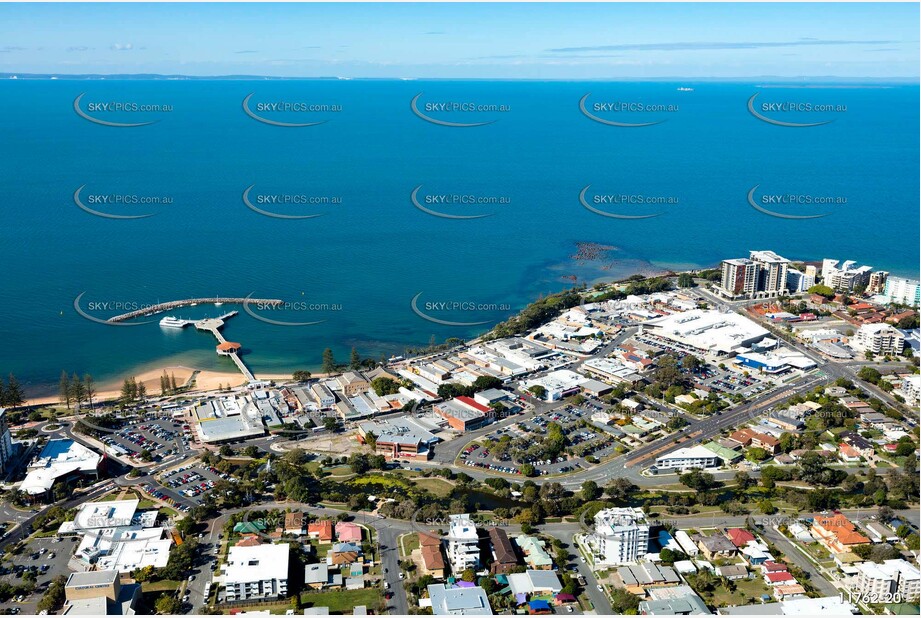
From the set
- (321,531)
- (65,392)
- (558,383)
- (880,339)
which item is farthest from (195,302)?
(880,339)

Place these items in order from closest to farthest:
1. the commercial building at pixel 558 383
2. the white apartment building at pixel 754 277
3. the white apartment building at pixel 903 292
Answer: the commercial building at pixel 558 383 < the white apartment building at pixel 903 292 < the white apartment building at pixel 754 277

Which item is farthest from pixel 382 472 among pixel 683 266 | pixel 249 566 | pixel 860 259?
pixel 860 259

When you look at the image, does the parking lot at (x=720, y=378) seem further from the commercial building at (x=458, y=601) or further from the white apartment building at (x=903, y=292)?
the commercial building at (x=458, y=601)

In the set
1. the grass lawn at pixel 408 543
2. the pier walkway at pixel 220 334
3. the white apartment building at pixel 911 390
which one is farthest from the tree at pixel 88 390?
the white apartment building at pixel 911 390

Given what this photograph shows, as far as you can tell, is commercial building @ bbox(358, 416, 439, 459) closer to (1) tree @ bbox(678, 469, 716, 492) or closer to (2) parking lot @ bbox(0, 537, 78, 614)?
(1) tree @ bbox(678, 469, 716, 492)

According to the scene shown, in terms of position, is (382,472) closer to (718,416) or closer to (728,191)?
(718,416)

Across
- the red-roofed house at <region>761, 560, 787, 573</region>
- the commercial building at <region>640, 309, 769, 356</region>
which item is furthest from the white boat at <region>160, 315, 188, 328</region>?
the red-roofed house at <region>761, 560, 787, 573</region>

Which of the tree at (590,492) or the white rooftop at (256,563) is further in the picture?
the tree at (590,492)
